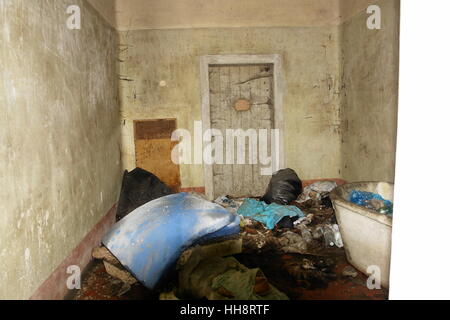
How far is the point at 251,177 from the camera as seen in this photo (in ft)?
17.4

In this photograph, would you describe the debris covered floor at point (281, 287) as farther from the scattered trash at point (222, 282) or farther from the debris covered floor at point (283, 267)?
the scattered trash at point (222, 282)

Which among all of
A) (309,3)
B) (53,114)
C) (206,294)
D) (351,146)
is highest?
(309,3)

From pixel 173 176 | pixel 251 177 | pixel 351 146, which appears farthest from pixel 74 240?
pixel 351 146

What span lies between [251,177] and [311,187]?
94 centimetres

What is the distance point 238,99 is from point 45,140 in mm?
3276

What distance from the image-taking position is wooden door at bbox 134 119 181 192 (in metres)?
4.96

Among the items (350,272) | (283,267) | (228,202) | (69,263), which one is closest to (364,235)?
(350,272)

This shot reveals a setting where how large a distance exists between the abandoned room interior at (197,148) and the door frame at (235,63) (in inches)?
0.8

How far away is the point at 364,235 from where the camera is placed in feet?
8.60

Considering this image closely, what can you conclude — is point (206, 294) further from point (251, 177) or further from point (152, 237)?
point (251, 177)

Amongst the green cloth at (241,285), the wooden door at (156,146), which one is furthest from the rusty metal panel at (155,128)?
the green cloth at (241,285)

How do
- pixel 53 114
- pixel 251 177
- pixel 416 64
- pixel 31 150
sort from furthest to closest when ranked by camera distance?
pixel 251 177 < pixel 53 114 < pixel 31 150 < pixel 416 64

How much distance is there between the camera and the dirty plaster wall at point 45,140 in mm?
1823

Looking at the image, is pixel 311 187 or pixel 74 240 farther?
pixel 311 187
